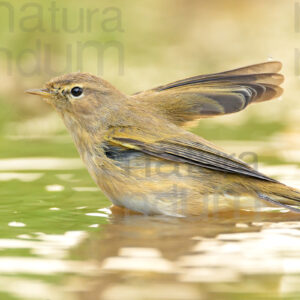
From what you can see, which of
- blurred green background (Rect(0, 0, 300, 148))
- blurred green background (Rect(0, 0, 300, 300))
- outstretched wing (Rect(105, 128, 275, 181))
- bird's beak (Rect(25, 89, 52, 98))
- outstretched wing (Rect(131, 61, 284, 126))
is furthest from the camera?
blurred green background (Rect(0, 0, 300, 148))

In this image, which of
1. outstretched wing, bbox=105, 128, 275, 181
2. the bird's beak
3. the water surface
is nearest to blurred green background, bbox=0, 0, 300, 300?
the water surface

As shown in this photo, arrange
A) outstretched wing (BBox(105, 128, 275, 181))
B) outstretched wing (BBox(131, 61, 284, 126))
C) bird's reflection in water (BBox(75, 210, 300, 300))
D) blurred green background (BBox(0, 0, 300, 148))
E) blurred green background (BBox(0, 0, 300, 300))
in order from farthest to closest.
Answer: blurred green background (BBox(0, 0, 300, 148)) → outstretched wing (BBox(131, 61, 284, 126)) → outstretched wing (BBox(105, 128, 275, 181)) → blurred green background (BBox(0, 0, 300, 300)) → bird's reflection in water (BBox(75, 210, 300, 300))

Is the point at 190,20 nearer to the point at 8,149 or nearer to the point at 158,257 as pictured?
the point at 8,149

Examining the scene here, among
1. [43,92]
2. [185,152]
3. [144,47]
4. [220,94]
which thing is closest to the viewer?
[185,152]

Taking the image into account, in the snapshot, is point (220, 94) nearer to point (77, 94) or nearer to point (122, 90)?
point (77, 94)

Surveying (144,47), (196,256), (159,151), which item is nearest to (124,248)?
(196,256)

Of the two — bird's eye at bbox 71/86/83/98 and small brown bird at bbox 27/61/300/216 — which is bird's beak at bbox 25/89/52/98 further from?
bird's eye at bbox 71/86/83/98
